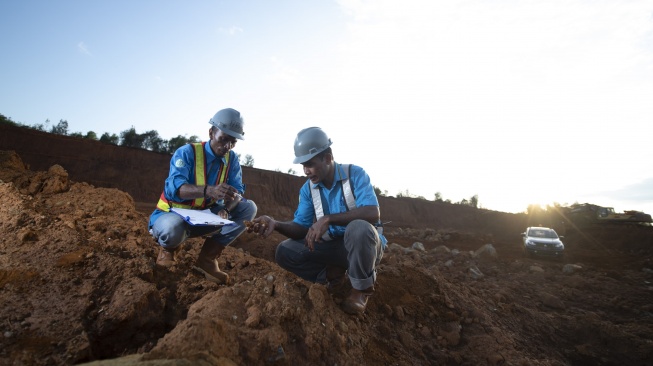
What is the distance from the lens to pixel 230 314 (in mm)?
2062

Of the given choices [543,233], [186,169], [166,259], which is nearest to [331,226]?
[186,169]

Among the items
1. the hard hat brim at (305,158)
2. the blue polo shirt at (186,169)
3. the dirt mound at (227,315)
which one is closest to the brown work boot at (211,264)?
the dirt mound at (227,315)

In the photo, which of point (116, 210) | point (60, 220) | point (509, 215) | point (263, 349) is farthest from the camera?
point (509, 215)

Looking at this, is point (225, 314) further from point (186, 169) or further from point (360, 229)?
point (186, 169)

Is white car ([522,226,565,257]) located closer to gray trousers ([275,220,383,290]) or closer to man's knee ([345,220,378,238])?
gray trousers ([275,220,383,290])

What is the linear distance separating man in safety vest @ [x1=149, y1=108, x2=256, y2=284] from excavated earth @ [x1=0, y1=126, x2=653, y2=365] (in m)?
0.23

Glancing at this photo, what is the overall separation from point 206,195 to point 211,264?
0.80m

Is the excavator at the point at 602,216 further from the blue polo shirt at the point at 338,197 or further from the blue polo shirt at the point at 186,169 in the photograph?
the blue polo shirt at the point at 186,169

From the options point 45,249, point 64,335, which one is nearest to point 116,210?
point 45,249

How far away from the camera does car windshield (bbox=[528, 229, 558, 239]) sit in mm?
11125

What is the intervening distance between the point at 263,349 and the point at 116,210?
4.43m

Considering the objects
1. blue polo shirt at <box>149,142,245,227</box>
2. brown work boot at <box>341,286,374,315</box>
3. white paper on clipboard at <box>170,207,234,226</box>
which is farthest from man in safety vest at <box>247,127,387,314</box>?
blue polo shirt at <box>149,142,245,227</box>

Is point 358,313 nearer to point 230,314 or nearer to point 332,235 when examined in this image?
point 332,235

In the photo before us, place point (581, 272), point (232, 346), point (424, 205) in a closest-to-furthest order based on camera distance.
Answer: point (232, 346) → point (581, 272) → point (424, 205)
